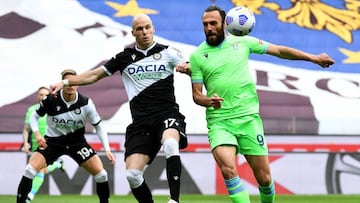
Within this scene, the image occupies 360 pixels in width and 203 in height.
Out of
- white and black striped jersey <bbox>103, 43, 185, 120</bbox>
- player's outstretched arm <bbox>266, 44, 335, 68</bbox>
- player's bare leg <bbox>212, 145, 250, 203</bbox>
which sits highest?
player's outstretched arm <bbox>266, 44, 335, 68</bbox>

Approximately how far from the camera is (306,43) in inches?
966

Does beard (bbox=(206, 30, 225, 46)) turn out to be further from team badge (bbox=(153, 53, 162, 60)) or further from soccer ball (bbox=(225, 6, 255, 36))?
team badge (bbox=(153, 53, 162, 60))

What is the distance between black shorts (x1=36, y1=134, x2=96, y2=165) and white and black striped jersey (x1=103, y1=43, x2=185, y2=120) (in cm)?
215

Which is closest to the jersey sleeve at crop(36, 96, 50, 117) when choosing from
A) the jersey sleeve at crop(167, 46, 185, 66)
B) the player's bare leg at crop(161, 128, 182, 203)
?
the jersey sleeve at crop(167, 46, 185, 66)

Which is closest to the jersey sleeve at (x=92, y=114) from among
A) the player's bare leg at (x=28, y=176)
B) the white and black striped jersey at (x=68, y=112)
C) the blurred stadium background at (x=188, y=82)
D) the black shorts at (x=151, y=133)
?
the white and black striped jersey at (x=68, y=112)

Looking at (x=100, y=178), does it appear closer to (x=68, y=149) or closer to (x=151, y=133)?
(x=68, y=149)

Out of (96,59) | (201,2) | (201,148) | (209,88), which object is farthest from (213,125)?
(201,2)

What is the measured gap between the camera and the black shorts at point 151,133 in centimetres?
996

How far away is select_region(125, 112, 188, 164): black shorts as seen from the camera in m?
9.96

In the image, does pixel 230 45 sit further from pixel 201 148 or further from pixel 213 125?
pixel 201 148

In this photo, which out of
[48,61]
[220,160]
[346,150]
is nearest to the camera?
[220,160]

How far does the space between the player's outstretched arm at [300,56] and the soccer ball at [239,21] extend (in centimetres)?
34

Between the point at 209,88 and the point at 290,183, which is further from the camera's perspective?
the point at 290,183

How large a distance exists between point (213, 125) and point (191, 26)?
1525 centimetres
